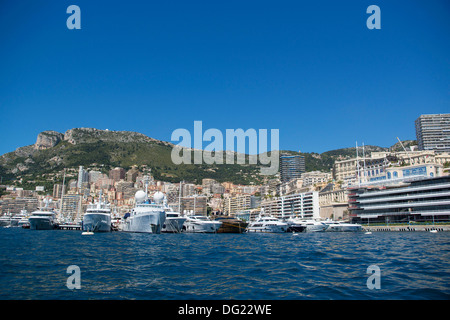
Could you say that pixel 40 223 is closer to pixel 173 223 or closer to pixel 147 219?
pixel 173 223

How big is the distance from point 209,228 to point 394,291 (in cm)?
7793

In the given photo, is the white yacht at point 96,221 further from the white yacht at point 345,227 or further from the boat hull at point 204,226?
the white yacht at point 345,227

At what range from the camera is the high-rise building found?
18738cm

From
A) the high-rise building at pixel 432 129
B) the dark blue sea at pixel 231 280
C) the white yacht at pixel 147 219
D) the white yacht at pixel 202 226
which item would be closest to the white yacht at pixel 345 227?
the white yacht at pixel 202 226

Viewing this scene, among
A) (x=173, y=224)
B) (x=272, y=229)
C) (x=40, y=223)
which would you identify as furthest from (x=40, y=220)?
(x=272, y=229)

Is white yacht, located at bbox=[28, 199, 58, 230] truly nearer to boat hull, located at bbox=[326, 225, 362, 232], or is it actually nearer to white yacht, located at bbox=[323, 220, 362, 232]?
white yacht, located at bbox=[323, 220, 362, 232]

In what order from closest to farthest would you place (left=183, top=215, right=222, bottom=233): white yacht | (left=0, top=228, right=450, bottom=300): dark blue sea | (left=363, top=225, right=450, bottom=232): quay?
(left=0, top=228, right=450, bottom=300): dark blue sea, (left=363, top=225, right=450, bottom=232): quay, (left=183, top=215, right=222, bottom=233): white yacht

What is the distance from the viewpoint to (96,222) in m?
80.4

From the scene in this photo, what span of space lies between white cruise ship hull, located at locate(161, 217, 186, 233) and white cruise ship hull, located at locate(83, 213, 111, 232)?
15498 mm

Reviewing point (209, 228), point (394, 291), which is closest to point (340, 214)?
point (209, 228)

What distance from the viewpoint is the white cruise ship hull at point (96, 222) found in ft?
259

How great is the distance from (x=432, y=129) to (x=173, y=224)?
181875 millimetres

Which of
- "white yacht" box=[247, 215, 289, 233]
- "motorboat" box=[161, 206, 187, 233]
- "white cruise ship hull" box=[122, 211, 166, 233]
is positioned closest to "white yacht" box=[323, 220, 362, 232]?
"white yacht" box=[247, 215, 289, 233]
